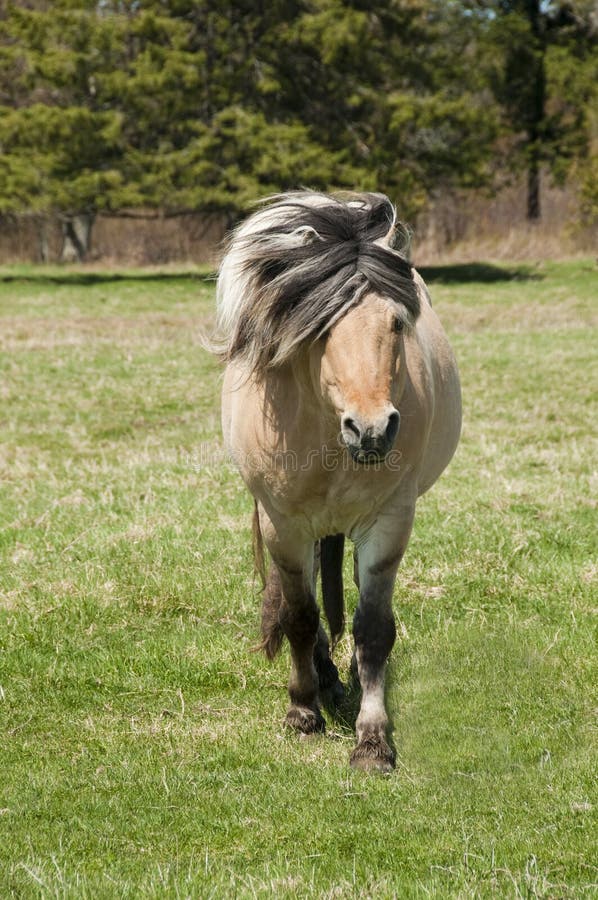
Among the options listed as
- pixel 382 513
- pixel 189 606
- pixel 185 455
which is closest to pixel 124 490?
pixel 185 455

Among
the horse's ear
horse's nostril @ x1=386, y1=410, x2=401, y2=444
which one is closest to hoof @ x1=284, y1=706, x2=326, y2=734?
horse's nostril @ x1=386, y1=410, x2=401, y2=444

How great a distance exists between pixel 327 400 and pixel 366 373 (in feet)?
1.06

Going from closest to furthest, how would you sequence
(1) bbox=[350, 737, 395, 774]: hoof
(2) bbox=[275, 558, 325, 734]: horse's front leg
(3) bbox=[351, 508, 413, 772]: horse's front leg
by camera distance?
Result: (1) bbox=[350, 737, 395, 774]: hoof → (3) bbox=[351, 508, 413, 772]: horse's front leg → (2) bbox=[275, 558, 325, 734]: horse's front leg

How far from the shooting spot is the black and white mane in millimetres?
3729

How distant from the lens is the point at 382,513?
4320mm

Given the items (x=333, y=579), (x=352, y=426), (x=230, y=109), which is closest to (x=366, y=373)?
(x=352, y=426)

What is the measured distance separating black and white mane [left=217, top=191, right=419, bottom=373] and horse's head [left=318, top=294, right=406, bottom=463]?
0.16 feet

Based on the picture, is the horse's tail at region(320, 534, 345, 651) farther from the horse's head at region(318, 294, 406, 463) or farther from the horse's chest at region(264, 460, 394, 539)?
the horse's head at region(318, 294, 406, 463)

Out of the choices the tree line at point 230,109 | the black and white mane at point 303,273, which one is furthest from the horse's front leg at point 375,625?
the tree line at point 230,109

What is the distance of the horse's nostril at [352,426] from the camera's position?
11.5 feet

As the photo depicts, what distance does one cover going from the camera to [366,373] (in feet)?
11.7

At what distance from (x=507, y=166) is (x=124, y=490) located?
91.2 feet

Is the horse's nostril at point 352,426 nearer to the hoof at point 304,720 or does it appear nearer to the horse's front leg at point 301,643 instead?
the horse's front leg at point 301,643

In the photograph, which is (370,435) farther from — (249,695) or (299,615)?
(249,695)
